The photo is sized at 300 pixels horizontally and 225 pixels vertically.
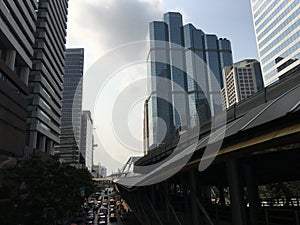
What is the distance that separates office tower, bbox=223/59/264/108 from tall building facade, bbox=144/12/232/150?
27.3ft

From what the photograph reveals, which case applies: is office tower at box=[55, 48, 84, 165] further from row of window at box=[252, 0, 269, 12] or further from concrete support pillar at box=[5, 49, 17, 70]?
concrete support pillar at box=[5, 49, 17, 70]

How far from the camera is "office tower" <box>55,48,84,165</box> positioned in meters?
134

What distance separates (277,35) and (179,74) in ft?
145

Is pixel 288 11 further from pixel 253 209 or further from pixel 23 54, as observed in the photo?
pixel 253 209

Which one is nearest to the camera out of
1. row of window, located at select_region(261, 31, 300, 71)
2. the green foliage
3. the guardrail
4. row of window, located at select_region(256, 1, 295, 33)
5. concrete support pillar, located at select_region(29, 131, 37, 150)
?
the guardrail

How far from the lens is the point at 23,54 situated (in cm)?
5250

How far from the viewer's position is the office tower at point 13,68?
41.2 m

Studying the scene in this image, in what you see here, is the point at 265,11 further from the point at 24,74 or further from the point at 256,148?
the point at 256,148

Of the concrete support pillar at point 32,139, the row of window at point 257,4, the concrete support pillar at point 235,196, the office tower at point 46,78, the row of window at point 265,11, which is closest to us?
the concrete support pillar at point 235,196

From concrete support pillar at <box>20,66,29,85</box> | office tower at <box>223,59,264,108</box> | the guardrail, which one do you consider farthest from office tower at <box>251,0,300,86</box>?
the guardrail

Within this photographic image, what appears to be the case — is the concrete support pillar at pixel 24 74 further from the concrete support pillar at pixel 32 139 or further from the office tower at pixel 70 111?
the office tower at pixel 70 111

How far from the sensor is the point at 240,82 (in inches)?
6220

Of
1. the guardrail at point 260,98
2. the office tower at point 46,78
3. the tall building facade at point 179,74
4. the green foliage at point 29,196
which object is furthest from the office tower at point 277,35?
the green foliage at point 29,196

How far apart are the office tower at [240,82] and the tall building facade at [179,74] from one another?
8.32 m
